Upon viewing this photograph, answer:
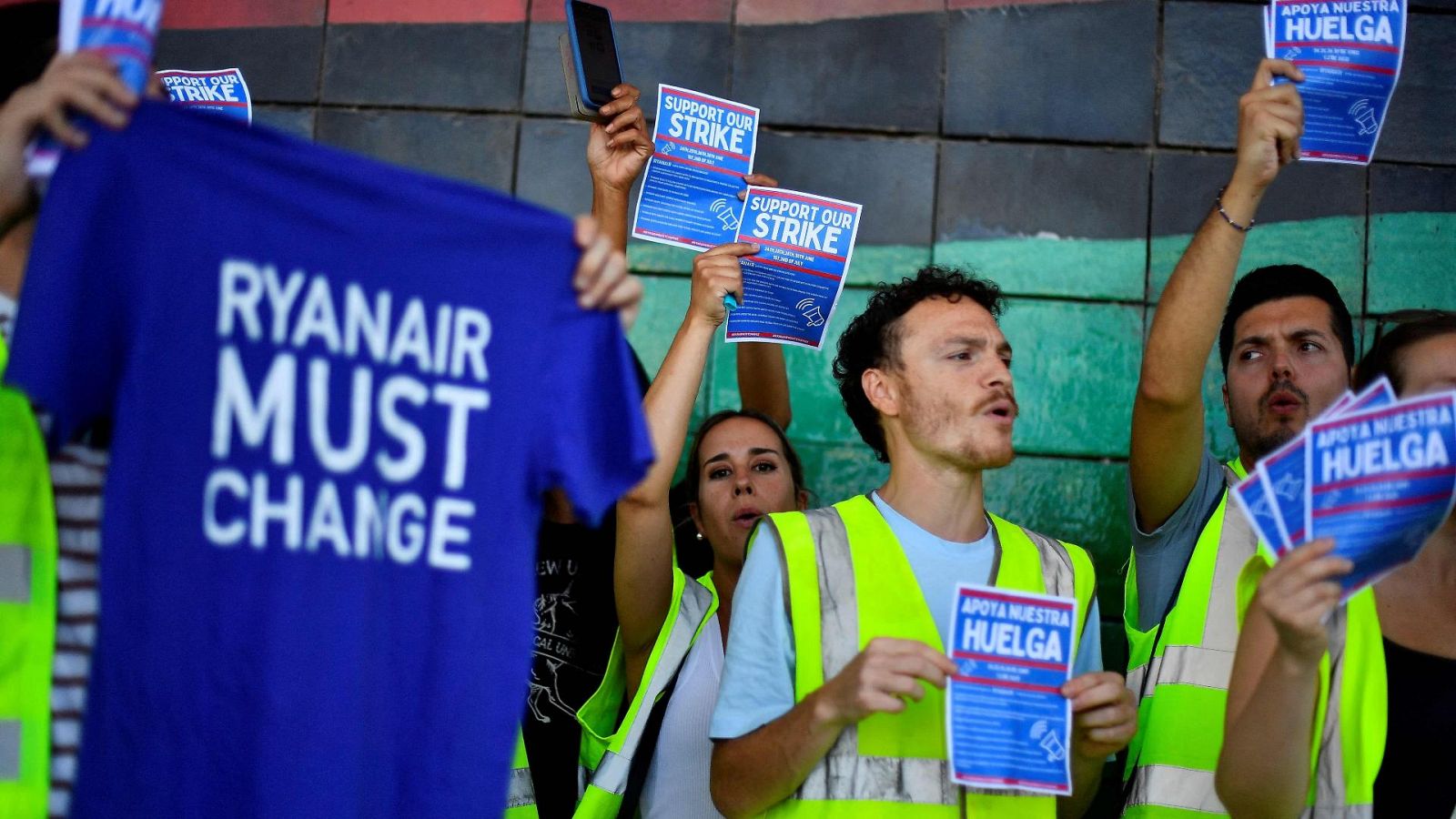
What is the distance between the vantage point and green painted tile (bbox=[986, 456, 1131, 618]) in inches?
178

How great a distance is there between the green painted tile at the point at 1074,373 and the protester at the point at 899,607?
1.45 metres

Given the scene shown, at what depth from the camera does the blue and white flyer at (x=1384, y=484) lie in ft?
7.13

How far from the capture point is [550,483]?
7.34 feet

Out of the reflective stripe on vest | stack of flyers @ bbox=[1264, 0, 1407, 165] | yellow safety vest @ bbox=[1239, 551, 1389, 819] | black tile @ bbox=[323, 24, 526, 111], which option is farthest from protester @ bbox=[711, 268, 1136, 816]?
black tile @ bbox=[323, 24, 526, 111]

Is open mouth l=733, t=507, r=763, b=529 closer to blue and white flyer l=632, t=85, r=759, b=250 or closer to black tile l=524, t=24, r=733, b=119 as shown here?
blue and white flyer l=632, t=85, r=759, b=250

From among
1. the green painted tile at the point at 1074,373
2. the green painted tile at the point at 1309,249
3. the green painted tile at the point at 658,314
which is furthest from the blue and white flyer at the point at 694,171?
the green painted tile at the point at 1309,249

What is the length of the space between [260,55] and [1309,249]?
344cm

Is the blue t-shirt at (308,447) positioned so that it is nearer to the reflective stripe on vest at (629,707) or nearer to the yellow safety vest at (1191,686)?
the reflective stripe on vest at (629,707)

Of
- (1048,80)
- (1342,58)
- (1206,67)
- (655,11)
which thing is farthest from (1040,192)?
(1342,58)

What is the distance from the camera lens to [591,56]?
11.5 feet

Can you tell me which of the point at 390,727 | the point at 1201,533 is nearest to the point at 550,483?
the point at 390,727

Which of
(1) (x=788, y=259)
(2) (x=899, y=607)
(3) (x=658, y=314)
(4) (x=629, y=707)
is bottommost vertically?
(4) (x=629, y=707)

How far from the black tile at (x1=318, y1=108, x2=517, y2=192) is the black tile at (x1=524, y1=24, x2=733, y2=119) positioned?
150 millimetres

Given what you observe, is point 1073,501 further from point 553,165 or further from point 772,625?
point 772,625
